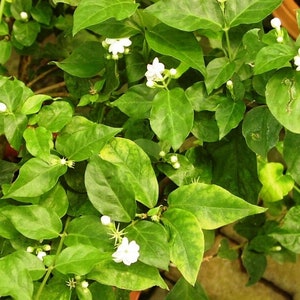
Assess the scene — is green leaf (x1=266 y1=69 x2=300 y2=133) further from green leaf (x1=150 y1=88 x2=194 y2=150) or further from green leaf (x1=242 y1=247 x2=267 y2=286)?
green leaf (x1=242 y1=247 x2=267 y2=286)

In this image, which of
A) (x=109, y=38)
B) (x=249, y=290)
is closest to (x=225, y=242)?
(x=249, y=290)

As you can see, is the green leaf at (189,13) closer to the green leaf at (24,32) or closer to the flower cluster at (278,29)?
the flower cluster at (278,29)

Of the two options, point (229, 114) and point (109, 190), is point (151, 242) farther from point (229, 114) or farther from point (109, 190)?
point (229, 114)

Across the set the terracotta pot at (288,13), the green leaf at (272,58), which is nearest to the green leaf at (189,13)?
the green leaf at (272,58)

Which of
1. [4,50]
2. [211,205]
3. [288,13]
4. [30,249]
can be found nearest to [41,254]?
[30,249]

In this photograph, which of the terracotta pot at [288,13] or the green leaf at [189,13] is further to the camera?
the terracotta pot at [288,13]
